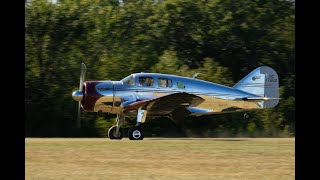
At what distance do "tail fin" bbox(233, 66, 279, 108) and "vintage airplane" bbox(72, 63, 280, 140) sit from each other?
1.01ft

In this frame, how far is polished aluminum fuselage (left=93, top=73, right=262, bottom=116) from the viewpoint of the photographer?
78.6 ft

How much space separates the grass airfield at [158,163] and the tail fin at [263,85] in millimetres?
8709

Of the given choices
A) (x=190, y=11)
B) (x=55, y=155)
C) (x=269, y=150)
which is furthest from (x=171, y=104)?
(x=190, y=11)

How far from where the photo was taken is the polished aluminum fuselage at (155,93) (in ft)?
78.6

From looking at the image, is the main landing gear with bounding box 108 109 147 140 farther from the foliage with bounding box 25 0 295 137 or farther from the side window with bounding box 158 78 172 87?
the foliage with bounding box 25 0 295 137

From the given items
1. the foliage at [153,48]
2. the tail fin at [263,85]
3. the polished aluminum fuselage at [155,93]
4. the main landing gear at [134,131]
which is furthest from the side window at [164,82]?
the foliage at [153,48]

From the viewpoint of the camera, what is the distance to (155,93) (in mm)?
24281

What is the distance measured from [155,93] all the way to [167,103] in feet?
2.24

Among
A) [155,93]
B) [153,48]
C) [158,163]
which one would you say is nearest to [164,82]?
[155,93]

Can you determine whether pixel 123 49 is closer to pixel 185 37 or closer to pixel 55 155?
pixel 185 37

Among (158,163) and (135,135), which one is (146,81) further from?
(158,163)

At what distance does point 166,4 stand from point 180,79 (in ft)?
61.4
